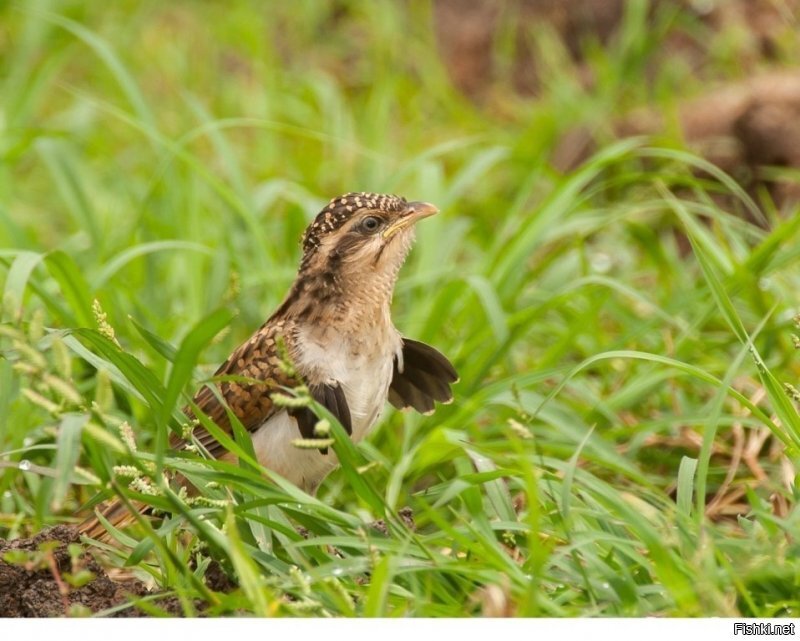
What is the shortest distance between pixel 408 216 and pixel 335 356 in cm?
55

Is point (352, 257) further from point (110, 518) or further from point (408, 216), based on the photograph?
point (110, 518)

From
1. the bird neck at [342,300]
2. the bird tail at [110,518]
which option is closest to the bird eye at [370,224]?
the bird neck at [342,300]

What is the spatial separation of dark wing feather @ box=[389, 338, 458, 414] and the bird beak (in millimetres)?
333

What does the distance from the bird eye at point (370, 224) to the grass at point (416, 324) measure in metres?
0.42

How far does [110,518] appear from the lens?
13.1 feet

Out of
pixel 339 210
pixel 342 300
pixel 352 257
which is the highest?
pixel 339 210

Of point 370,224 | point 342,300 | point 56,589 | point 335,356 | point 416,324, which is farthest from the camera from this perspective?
point 416,324

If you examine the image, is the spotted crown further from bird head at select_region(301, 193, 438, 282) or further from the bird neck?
the bird neck

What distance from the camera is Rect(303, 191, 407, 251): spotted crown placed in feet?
13.4

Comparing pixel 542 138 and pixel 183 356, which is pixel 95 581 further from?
pixel 542 138

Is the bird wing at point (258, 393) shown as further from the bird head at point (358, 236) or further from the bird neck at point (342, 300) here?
the bird head at point (358, 236)

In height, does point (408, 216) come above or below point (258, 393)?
above

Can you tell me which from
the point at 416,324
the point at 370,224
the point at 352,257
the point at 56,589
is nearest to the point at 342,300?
the point at 352,257

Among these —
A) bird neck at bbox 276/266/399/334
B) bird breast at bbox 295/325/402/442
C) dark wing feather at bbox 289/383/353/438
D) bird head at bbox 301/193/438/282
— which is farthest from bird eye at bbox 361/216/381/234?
dark wing feather at bbox 289/383/353/438
